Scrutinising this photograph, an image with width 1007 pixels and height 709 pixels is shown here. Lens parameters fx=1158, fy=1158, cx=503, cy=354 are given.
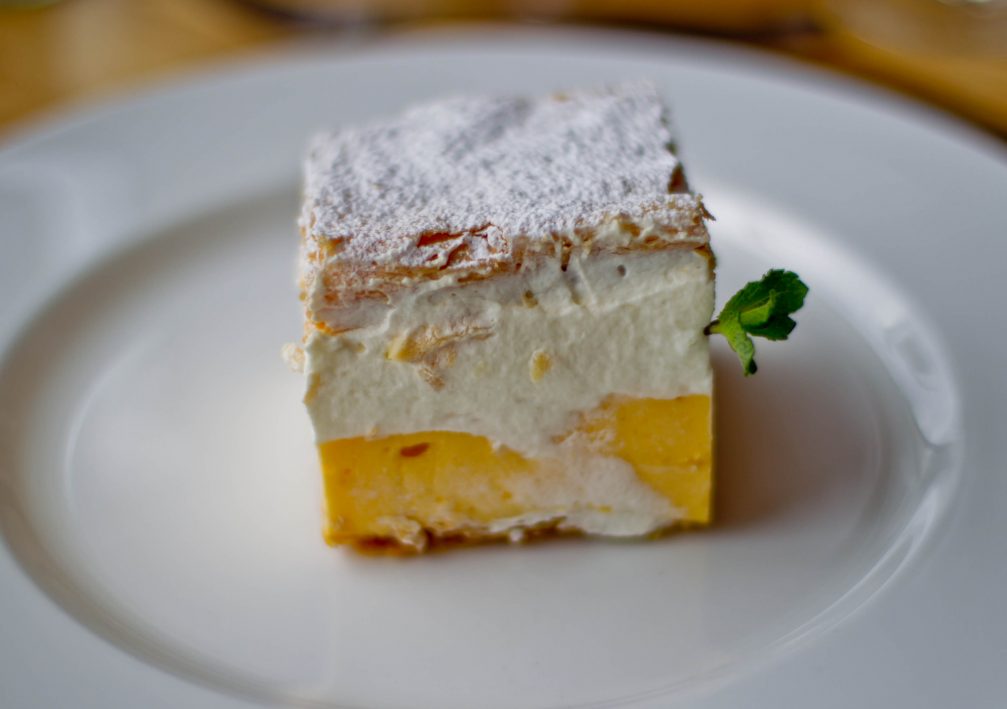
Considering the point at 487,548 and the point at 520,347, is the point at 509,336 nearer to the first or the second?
the point at 520,347

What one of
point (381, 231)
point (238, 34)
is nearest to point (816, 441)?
point (381, 231)

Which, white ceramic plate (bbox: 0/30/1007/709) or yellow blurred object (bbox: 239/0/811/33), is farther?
yellow blurred object (bbox: 239/0/811/33)

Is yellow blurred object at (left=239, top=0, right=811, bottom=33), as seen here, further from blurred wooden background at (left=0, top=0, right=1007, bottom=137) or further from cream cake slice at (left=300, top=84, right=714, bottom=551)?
cream cake slice at (left=300, top=84, right=714, bottom=551)

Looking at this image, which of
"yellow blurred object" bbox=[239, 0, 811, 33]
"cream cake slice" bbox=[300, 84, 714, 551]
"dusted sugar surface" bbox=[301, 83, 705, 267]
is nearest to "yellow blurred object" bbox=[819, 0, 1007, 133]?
"yellow blurred object" bbox=[239, 0, 811, 33]

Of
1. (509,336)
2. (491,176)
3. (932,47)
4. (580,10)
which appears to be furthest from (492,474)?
(932,47)

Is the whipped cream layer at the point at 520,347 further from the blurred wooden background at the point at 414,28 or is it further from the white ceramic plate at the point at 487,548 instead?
the blurred wooden background at the point at 414,28

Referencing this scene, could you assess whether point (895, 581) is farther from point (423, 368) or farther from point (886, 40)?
point (886, 40)
